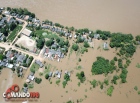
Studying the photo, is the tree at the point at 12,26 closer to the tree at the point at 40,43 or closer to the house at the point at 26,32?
the house at the point at 26,32

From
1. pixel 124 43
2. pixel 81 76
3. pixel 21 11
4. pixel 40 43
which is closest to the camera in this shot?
pixel 81 76

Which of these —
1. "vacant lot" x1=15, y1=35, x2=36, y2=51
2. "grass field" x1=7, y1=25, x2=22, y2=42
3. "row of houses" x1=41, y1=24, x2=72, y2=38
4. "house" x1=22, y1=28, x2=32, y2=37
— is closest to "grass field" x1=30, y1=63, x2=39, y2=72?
"vacant lot" x1=15, y1=35, x2=36, y2=51

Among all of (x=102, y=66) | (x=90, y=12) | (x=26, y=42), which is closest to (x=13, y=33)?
(x=26, y=42)

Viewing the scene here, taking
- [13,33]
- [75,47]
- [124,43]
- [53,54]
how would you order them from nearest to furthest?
[53,54]
[75,47]
[13,33]
[124,43]

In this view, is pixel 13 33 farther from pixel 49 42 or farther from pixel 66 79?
pixel 66 79

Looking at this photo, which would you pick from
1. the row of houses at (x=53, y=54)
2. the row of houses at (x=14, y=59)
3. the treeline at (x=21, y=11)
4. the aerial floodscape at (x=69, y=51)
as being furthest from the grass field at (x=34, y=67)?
the treeline at (x=21, y=11)

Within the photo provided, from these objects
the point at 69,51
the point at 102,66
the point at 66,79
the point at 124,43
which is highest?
the point at 124,43

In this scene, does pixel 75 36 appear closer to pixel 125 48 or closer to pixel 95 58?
pixel 95 58
